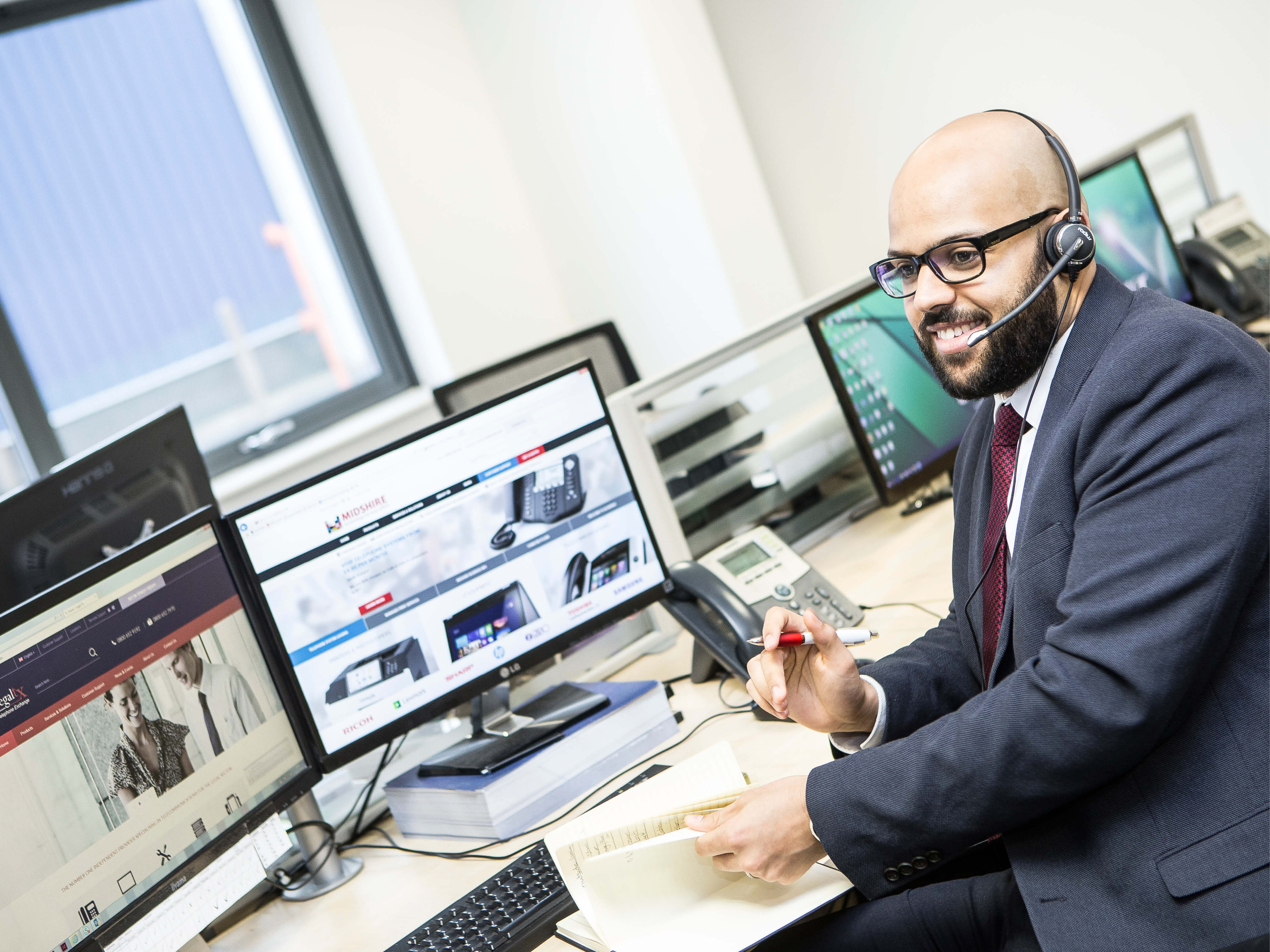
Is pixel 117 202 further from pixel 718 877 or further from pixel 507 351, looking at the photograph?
pixel 718 877

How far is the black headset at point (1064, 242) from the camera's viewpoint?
3.16 feet

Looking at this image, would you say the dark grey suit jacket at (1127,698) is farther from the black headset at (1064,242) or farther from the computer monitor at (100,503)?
the computer monitor at (100,503)

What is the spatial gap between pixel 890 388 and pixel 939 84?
195 centimetres

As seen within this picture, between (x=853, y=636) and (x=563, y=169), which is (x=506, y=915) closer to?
(x=853, y=636)

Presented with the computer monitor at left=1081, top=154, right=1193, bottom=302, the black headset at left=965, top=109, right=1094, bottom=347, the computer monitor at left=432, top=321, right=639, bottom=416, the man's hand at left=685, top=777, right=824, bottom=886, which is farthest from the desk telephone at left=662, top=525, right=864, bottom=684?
the computer monitor at left=1081, top=154, right=1193, bottom=302

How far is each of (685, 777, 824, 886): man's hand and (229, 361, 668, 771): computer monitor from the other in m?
0.55

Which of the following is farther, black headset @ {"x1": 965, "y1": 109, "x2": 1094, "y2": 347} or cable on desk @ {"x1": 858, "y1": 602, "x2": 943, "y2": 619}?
cable on desk @ {"x1": 858, "y1": 602, "x2": 943, "y2": 619}

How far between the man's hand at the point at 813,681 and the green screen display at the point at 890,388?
89 cm

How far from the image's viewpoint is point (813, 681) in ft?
3.71

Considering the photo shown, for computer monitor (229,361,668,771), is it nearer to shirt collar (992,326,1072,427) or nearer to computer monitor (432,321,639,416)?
shirt collar (992,326,1072,427)

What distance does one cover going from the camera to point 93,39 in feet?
12.2

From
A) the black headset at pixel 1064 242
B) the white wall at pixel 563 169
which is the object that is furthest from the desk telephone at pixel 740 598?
the white wall at pixel 563 169

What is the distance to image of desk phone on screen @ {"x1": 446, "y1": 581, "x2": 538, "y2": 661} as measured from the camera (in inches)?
57.0

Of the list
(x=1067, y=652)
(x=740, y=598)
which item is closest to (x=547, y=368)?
(x=740, y=598)
